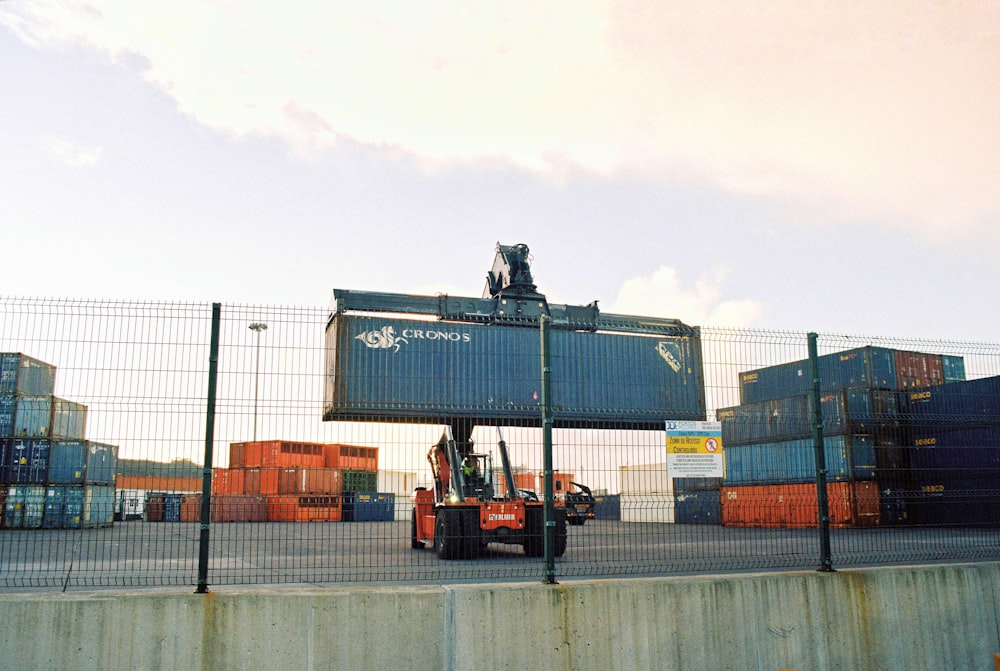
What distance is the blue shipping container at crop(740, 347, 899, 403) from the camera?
28.9 feet

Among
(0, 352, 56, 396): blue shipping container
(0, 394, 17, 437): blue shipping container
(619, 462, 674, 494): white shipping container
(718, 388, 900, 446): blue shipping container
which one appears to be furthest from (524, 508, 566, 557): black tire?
(0, 394, 17, 437): blue shipping container

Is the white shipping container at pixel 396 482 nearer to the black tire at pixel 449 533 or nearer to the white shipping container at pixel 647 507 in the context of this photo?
the white shipping container at pixel 647 507

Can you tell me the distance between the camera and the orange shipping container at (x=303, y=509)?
7.43 meters

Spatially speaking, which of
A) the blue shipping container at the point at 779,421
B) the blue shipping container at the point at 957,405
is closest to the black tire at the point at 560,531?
the blue shipping container at the point at 779,421

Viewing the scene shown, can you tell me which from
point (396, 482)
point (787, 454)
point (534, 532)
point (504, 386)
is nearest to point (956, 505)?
point (787, 454)

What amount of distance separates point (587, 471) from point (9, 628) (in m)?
5.02

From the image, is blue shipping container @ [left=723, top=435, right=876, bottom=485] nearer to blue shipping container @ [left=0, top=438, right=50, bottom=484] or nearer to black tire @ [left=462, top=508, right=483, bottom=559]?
black tire @ [left=462, top=508, right=483, bottom=559]

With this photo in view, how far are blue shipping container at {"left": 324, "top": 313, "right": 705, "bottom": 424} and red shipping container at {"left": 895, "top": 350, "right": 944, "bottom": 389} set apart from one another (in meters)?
22.5

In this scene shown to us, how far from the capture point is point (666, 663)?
22.7 feet

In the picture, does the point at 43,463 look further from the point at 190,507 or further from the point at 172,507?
the point at 190,507

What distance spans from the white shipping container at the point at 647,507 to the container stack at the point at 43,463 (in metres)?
4.81

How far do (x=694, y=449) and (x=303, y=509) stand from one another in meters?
4.07

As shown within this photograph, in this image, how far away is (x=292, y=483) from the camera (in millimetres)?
7250

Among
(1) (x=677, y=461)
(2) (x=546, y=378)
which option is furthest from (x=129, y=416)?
(1) (x=677, y=461)
